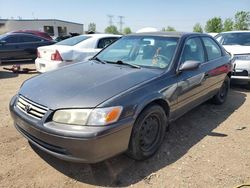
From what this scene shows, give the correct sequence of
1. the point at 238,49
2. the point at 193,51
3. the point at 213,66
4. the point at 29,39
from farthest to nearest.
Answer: the point at 29,39
the point at 238,49
the point at 213,66
the point at 193,51

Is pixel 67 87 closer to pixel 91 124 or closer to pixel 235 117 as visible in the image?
pixel 91 124

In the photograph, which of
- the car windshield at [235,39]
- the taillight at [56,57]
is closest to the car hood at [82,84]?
the taillight at [56,57]

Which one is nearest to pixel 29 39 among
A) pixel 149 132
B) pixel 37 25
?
pixel 149 132

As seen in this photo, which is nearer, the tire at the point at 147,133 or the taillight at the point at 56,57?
the tire at the point at 147,133

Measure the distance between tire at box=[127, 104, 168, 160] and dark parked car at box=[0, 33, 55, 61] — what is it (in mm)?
9824

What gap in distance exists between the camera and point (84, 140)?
2.58m

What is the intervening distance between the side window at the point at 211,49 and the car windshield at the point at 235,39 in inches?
120

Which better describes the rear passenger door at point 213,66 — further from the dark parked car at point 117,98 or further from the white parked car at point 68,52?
the white parked car at point 68,52

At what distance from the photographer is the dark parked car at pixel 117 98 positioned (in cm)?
267

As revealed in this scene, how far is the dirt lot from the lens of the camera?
2.94 metres

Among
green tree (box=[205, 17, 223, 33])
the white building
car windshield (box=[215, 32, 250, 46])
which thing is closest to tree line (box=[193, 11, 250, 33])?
green tree (box=[205, 17, 223, 33])

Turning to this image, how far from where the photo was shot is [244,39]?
26.0 ft

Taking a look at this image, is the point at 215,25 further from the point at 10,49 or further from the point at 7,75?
the point at 7,75

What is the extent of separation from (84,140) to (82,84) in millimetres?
821
